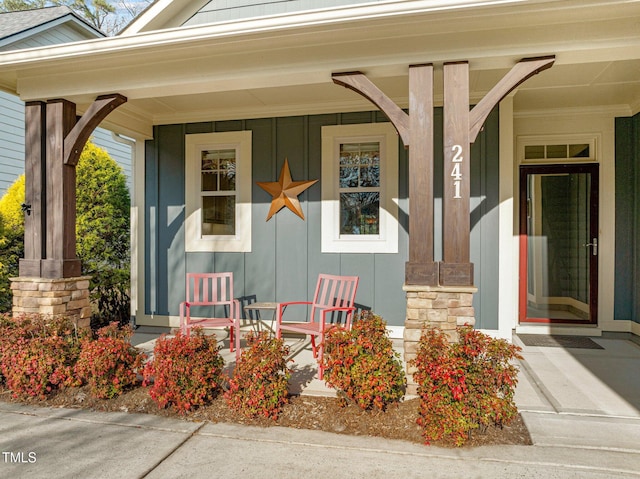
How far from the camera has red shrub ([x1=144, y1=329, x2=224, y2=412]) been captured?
285cm

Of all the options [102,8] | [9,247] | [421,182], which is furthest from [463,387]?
[102,8]

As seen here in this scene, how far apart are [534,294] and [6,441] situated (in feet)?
17.4

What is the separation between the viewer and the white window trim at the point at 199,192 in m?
5.05

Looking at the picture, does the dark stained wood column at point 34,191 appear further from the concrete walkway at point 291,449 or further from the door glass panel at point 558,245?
the door glass panel at point 558,245

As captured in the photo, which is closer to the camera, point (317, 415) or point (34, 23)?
point (317, 415)

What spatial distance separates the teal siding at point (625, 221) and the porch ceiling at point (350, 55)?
0.48 meters

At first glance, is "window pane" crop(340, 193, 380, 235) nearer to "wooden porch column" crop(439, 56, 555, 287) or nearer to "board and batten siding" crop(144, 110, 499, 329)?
"board and batten siding" crop(144, 110, 499, 329)

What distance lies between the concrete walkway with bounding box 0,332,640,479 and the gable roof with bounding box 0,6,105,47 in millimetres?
6282

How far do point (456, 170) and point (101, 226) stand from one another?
4.89 metres

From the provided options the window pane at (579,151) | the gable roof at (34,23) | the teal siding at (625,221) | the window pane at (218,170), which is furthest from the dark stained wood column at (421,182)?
the gable roof at (34,23)

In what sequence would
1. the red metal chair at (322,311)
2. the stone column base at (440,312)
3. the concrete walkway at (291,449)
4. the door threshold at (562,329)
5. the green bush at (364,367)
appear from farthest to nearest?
the door threshold at (562,329) → the red metal chair at (322,311) → the stone column base at (440,312) → the green bush at (364,367) → the concrete walkway at (291,449)

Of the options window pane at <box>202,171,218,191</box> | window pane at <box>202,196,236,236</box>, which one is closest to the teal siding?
window pane at <box>202,196,236,236</box>

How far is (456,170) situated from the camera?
9.80ft

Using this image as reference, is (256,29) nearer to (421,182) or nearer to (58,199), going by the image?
(421,182)
